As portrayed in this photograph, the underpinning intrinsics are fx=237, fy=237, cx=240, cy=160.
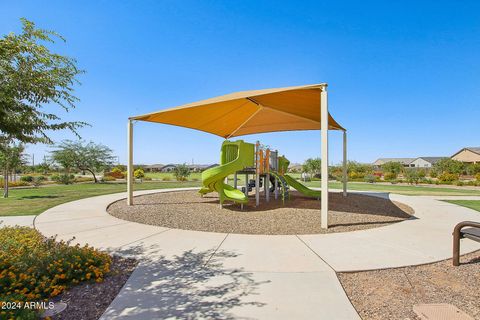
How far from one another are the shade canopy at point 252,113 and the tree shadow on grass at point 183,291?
467 cm

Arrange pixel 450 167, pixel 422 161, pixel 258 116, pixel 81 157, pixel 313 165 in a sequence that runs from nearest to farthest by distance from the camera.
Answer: pixel 258 116
pixel 81 157
pixel 450 167
pixel 313 165
pixel 422 161

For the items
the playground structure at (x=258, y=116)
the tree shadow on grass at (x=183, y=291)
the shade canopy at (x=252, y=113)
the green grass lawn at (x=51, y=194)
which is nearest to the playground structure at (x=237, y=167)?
the playground structure at (x=258, y=116)

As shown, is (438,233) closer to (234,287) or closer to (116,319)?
(234,287)

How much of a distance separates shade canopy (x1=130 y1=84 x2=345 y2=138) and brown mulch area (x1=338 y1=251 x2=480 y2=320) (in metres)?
4.50

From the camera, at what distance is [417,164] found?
80625 mm

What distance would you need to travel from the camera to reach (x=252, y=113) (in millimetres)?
11688

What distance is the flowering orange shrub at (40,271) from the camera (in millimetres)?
2663

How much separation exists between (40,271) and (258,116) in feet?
33.5

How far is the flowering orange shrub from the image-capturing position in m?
2.66

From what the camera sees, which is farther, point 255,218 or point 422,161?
point 422,161

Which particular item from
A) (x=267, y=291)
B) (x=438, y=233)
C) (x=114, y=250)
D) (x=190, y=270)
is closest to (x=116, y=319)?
(x=190, y=270)

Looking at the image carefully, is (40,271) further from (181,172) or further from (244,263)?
(181,172)

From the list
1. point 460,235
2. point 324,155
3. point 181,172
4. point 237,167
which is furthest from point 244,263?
point 181,172

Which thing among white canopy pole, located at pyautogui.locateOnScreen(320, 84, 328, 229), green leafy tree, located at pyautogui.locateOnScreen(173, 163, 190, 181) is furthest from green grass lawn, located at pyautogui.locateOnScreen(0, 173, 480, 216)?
green leafy tree, located at pyautogui.locateOnScreen(173, 163, 190, 181)
